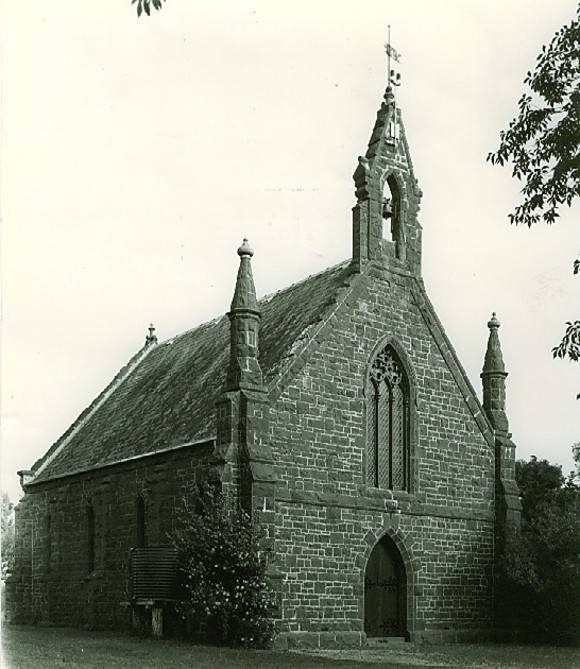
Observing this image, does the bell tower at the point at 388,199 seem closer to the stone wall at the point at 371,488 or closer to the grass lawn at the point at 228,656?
the stone wall at the point at 371,488

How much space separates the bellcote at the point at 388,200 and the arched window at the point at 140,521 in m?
10.1

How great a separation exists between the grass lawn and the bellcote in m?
11.2

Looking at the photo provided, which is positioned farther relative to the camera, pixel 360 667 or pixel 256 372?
pixel 256 372

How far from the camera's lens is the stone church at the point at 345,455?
28.2m

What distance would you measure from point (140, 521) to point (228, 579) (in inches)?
323

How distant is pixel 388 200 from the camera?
33344mm

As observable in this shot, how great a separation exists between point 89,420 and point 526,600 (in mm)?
19562

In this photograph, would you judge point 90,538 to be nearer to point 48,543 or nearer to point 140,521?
point 48,543

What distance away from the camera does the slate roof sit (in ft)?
103

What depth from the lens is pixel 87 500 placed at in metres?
37.6

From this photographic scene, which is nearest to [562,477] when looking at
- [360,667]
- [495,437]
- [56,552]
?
[495,437]

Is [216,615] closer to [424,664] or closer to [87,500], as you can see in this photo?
[424,664]

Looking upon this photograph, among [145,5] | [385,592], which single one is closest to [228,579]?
[385,592]

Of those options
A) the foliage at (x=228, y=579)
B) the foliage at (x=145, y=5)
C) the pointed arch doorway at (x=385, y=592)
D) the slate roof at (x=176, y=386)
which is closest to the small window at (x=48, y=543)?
the slate roof at (x=176, y=386)
